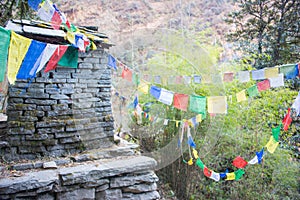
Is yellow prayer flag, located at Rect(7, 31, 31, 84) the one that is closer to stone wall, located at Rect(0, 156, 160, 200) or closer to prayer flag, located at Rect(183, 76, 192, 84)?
stone wall, located at Rect(0, 156, 160, 200)

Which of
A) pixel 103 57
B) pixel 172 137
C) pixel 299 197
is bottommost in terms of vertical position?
pixel 299 197

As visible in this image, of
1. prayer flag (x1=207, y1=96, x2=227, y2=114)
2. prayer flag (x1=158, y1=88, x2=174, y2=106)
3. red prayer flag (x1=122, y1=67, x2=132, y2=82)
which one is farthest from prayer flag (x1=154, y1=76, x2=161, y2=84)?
prayer flag (x1=207, y1=96, x2=227, y2=114)

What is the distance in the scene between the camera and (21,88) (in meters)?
2.82

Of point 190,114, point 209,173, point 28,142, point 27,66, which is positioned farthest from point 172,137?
point 27,66

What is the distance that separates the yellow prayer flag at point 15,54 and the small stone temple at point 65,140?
0.72 metres

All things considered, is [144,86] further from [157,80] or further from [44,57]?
[44,57]

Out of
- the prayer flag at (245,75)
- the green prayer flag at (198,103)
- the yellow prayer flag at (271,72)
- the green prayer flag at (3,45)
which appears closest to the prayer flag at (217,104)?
the green prayer flag at (198,103)

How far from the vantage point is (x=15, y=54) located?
80.4 inches

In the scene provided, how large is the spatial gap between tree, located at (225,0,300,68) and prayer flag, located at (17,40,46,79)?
4.78m

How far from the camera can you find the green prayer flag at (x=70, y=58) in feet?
9.44

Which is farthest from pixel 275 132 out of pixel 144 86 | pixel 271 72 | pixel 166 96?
pixel 144 86

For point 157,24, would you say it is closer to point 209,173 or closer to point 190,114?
point 190,114

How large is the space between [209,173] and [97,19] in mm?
10835

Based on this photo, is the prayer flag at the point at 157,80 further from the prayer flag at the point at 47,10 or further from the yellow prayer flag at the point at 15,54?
the yellow prayer flag at the point at 15,54
